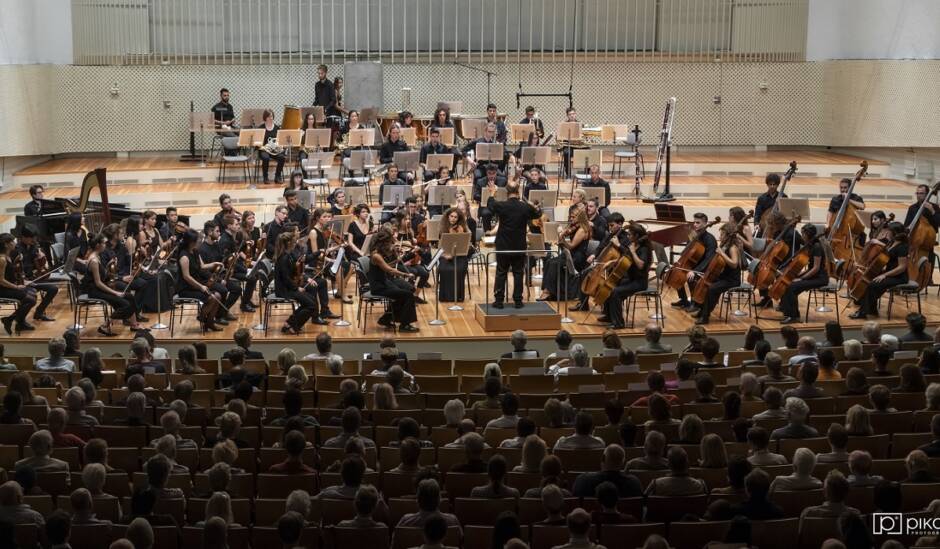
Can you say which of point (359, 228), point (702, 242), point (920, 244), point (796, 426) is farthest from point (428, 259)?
point (796, 426)

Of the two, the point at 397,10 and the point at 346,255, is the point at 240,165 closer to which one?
the point at 397,10

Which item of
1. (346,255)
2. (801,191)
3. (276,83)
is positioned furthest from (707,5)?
(346,255)

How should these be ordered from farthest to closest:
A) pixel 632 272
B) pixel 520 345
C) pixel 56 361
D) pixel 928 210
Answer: pixel 928 210 → pixel 632 272 → pixel 520 345 → pixel 56 361

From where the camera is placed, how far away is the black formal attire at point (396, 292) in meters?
13.3

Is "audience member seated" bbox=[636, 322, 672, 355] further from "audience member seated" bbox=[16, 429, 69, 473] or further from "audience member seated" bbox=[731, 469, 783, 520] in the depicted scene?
"audience member seated" bbox=[16, 429, 69, 473]

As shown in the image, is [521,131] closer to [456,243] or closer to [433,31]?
[433,31]

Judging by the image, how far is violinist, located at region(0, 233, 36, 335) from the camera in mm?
13094

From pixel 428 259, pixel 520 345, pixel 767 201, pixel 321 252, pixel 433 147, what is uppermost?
pixel 433 147

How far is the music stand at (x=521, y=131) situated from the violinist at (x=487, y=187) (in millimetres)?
855

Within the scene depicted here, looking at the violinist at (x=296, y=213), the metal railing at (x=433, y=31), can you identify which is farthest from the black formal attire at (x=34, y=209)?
the metal railing at (x=433, y=31)

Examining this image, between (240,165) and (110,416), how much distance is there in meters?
12.7

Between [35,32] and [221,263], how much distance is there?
35.5ft

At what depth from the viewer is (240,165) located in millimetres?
21266

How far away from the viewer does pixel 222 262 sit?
44.8 ft
